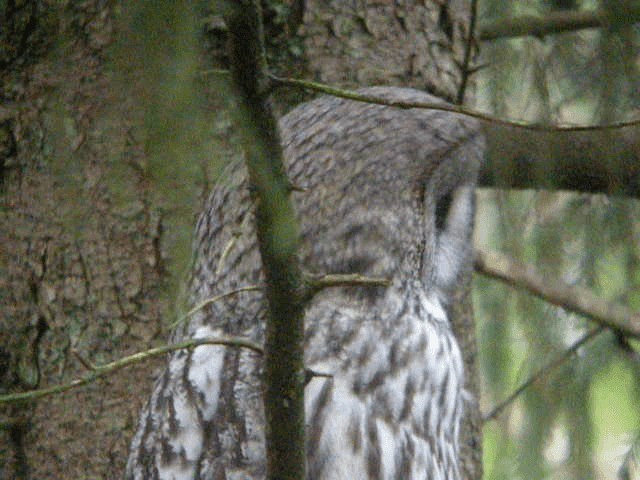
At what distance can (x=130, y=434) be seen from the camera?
2201 mm

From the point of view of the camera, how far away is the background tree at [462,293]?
2064 mm

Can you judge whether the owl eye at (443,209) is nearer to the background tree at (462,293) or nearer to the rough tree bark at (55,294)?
the background tree at (462,293)

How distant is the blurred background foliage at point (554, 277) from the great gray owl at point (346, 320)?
0.20 metres

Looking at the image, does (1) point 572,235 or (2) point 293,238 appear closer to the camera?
(2) point 293,238

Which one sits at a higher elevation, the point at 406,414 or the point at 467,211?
the point at 467,211

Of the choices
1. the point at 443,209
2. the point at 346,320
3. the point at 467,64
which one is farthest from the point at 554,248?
the point at 346,320

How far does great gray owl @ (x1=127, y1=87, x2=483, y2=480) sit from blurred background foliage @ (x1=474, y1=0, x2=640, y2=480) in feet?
0.66

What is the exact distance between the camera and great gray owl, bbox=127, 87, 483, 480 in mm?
1843

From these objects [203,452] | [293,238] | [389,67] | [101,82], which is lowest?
[203,452]

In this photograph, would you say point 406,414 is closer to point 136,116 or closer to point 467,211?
point 467,211

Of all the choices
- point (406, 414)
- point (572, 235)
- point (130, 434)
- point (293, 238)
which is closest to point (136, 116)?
point (293, 238)

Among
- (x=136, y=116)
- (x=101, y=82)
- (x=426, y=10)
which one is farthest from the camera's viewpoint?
(x=426, y=10)

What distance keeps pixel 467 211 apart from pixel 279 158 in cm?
128

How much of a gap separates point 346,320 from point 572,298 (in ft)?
3.08
